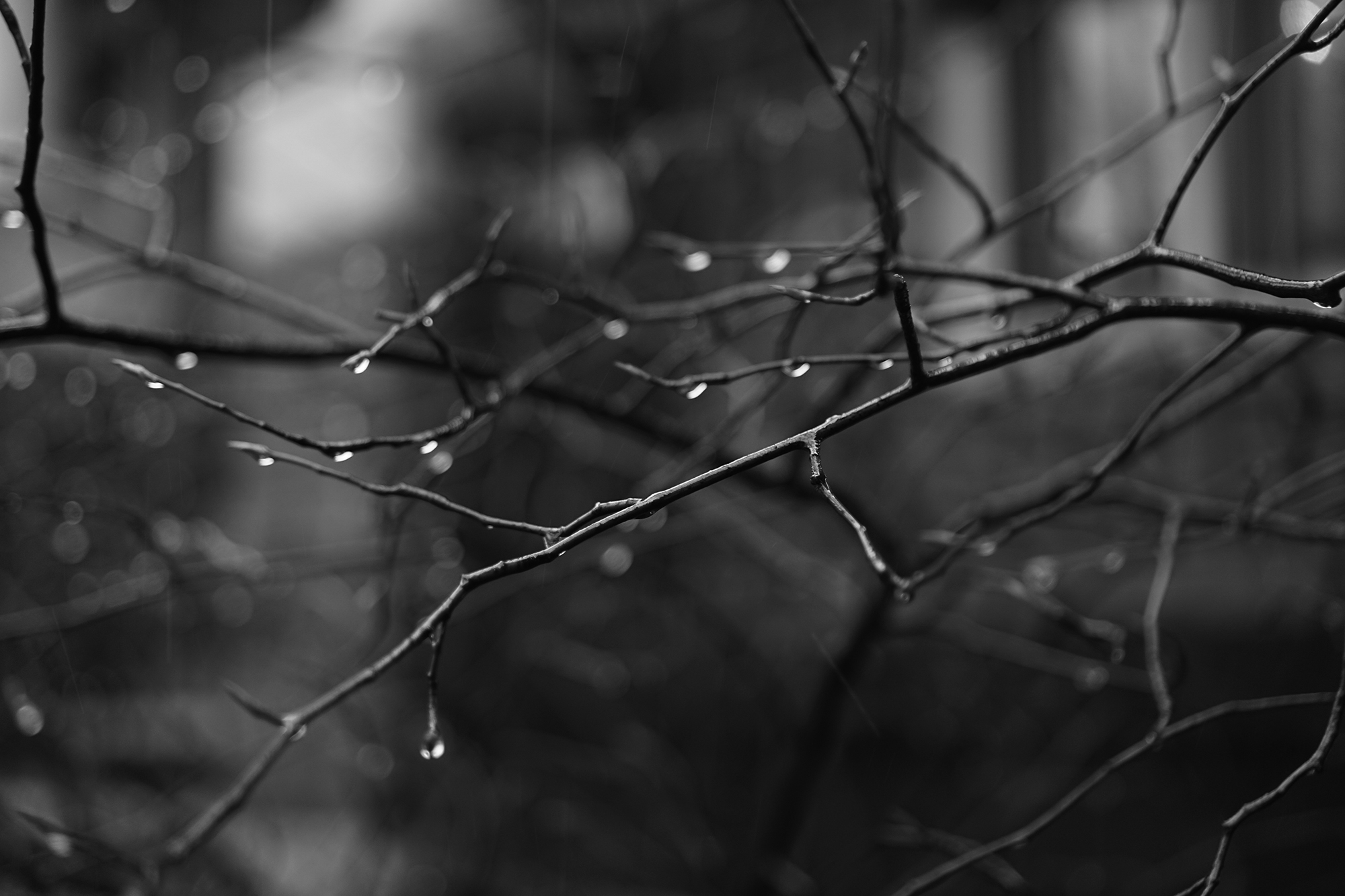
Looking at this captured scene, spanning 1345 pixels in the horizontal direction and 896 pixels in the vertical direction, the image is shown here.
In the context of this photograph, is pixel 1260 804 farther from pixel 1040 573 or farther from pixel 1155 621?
pixel 1040 573

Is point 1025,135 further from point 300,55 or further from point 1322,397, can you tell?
point 300,55

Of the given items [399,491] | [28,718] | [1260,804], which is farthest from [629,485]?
[1260,804]

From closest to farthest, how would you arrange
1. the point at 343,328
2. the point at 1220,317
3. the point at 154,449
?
the point at 1220,317 < the point at 343,328 < the point at 154,449

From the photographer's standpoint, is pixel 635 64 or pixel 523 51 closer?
pixel 635 64

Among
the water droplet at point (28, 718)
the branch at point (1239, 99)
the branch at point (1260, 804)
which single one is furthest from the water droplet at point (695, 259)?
the water droplet at point (28, 718)

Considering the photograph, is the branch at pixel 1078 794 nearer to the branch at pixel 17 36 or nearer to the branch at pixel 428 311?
the branch at pixel 428 311

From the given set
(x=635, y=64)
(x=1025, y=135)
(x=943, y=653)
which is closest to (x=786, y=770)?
(x=943, y=653)

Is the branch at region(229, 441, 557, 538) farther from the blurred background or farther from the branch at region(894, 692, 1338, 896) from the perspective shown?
the blurred background

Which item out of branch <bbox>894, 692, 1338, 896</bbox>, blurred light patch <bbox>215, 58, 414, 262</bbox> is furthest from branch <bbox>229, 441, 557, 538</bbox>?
blurred light patch <bbox>215, 58, 414, 262</bbox>
